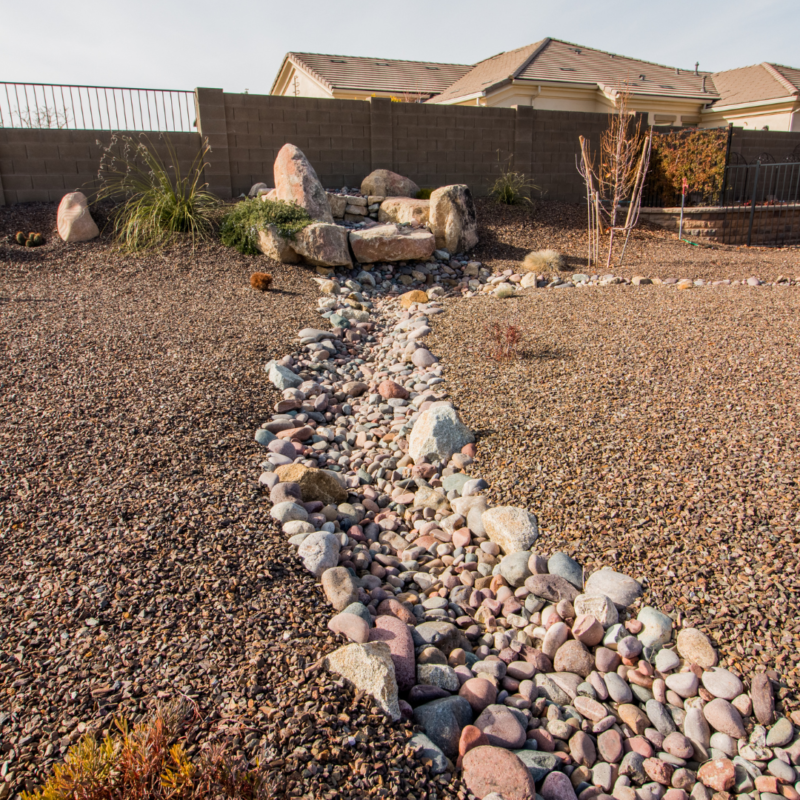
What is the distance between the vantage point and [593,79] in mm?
17734

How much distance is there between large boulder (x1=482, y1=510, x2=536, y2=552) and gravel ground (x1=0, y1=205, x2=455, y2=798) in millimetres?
1042

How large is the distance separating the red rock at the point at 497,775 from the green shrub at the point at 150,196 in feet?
23.9

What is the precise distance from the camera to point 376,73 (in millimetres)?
19297

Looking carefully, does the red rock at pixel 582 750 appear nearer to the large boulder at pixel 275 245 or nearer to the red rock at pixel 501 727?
the red rock at pixel 501 727

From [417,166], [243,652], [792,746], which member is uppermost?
[417,166]

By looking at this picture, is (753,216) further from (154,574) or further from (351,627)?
(154,574)

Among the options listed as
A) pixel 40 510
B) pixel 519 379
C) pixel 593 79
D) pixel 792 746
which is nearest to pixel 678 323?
pixel 519 379

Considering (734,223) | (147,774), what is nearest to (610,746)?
(147,774)

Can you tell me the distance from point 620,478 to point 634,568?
0.63 metres

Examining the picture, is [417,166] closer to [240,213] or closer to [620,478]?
[240,213]

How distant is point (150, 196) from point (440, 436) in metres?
6.67

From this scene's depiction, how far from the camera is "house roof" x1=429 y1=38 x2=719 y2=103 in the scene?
1742 centimetres

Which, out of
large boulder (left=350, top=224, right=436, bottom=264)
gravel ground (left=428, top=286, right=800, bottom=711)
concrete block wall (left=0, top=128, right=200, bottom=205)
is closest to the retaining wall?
large boulder (left=350, top=224, right=436, bottom=264)

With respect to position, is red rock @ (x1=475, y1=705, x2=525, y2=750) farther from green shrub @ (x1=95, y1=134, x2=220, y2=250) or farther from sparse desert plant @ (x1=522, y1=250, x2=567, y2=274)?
green shrub @ (x1=95, y1=134, x2=220, y2=250)
